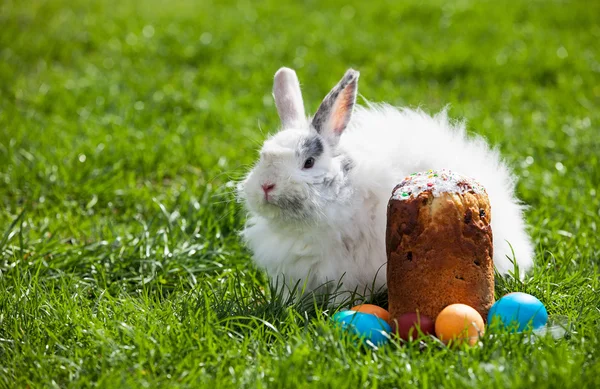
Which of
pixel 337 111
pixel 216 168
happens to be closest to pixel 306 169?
pixel 337 111

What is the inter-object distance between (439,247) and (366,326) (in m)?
0.40

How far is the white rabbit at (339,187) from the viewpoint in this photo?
10.0 feet

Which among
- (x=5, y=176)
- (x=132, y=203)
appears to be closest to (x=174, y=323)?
(x=132, y=203)

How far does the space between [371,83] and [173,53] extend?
1.78m

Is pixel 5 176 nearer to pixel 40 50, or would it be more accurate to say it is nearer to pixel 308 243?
pixel 308 243

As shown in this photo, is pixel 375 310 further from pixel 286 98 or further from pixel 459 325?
pixel 286 98

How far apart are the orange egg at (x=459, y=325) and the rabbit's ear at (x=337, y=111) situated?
0.92m

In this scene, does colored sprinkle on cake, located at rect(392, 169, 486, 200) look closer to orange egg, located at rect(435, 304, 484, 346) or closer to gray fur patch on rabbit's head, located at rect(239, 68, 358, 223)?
gray fur patch on rabbit's head, located at rect(239, 68, 358, 223)

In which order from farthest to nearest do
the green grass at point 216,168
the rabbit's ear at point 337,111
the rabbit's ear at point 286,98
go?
the rabbit's ear at point 286,98 → the rabbit's ear at point 337,111 → the green grass at point 216,168

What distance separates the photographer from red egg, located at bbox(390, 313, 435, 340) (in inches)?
108

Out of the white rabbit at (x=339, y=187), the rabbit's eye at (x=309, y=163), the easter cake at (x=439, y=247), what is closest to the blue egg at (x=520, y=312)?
the easter cake at (x=439, y=247)

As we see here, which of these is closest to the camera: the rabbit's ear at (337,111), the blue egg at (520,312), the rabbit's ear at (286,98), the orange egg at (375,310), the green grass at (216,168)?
the green grass at (216,168)

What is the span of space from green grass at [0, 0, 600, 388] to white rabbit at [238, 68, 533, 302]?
20 cm

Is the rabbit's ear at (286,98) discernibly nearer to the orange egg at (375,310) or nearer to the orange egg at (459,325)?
the orange egg at (375,310)
